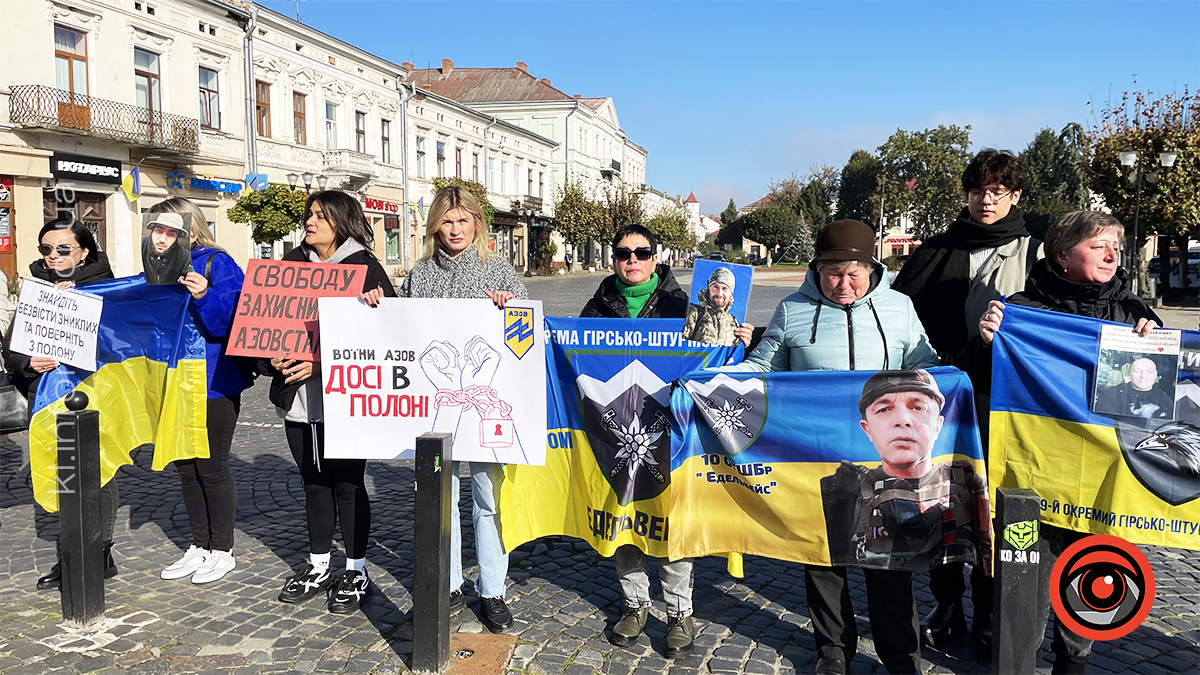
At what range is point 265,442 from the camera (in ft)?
26.4

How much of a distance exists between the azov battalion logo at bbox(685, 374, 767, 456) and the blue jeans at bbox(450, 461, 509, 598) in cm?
110

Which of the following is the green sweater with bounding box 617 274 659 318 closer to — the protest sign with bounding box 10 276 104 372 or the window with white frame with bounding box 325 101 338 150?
the protest sign with bounding box 10 276 104 372

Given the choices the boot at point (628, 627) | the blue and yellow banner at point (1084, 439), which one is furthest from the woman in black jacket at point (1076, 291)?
the boot at point (628, 627)

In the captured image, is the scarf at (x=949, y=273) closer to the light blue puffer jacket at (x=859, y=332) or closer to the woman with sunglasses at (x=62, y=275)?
the light blue puffer jacket at (x=859, y=332)

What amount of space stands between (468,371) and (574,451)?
64 cm

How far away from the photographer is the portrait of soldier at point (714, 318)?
12.1 feet

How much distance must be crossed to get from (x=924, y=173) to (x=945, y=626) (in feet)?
245

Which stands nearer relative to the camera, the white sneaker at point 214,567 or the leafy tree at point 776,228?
the white sneaker at point 214,567

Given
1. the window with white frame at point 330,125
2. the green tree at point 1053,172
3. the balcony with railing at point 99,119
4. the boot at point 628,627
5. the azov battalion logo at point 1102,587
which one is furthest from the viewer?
the green tree at point 1053,172

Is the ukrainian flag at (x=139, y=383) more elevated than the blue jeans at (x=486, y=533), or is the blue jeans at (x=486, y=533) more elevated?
the ukrainian flag at (x=139, y=383)

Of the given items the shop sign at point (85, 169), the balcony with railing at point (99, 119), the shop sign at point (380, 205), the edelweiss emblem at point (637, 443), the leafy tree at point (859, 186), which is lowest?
the edelweiss emblem at point (637, 443)

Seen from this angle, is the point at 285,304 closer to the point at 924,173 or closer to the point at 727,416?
the point at 727,416

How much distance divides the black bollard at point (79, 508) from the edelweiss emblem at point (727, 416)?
2952mm

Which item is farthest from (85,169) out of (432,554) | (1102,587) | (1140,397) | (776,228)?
(776,228)
